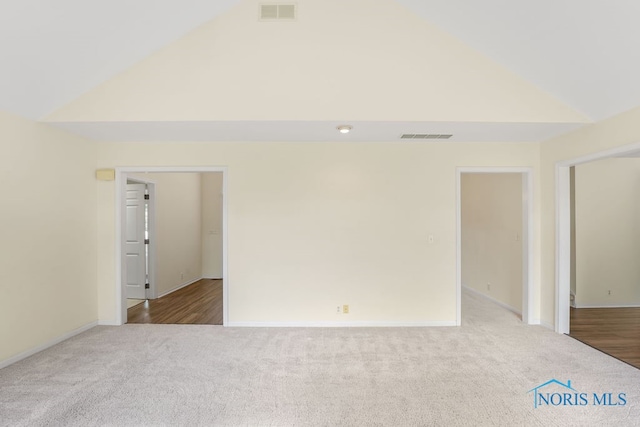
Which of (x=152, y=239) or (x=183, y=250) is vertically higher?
(x=152, y=239)

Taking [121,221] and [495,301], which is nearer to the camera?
[121,221]

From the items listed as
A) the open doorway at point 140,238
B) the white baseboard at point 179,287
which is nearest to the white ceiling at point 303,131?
the open doorway at point 140,238

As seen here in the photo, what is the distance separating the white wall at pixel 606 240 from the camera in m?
4.80

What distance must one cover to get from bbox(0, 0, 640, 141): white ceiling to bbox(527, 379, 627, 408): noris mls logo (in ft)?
8.16

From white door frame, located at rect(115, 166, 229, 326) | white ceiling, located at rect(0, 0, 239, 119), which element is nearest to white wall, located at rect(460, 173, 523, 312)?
white door frame, located at rect(115, 166, 229, 326)

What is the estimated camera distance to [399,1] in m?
3.08

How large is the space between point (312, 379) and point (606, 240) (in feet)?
16.7

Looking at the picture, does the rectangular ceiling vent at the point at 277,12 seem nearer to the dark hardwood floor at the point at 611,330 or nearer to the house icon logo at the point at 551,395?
the house icon logo at the point at 551,395

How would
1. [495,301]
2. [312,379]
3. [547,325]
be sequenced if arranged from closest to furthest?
[312,379]
[547,325]
[495,301]

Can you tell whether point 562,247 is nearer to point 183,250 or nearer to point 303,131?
point 303,131

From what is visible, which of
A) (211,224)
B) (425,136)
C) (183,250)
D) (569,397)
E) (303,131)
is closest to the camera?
(569,397)

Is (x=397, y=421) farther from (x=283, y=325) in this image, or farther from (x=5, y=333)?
(x=5, y=333)

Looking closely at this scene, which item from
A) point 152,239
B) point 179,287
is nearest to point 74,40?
point 152,239

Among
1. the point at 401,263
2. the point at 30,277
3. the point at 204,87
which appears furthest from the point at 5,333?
the point at 401,263
